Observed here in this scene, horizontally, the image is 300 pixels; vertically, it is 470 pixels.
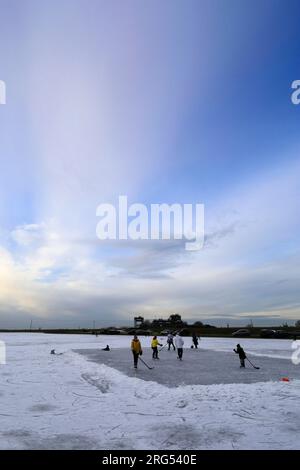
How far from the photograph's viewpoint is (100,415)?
9.19m

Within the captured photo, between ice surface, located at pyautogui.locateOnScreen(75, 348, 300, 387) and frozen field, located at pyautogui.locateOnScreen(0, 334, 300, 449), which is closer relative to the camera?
frozen field, located at pyautogui.locateOnScreen(0, 334, 300, 449)

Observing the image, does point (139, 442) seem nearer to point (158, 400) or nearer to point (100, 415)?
point (100, 415)

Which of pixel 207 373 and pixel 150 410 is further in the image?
pixel 207 373

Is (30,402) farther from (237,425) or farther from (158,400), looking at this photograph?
(237,425)

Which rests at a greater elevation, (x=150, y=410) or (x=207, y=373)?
(x=150, y=410)

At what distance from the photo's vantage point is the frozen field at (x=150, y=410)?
7324 mm

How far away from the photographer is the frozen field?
732 cm

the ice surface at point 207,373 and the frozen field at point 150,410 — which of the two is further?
the ice surface at point 207,373

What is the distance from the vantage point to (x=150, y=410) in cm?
969

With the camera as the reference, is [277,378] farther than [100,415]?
Yes
